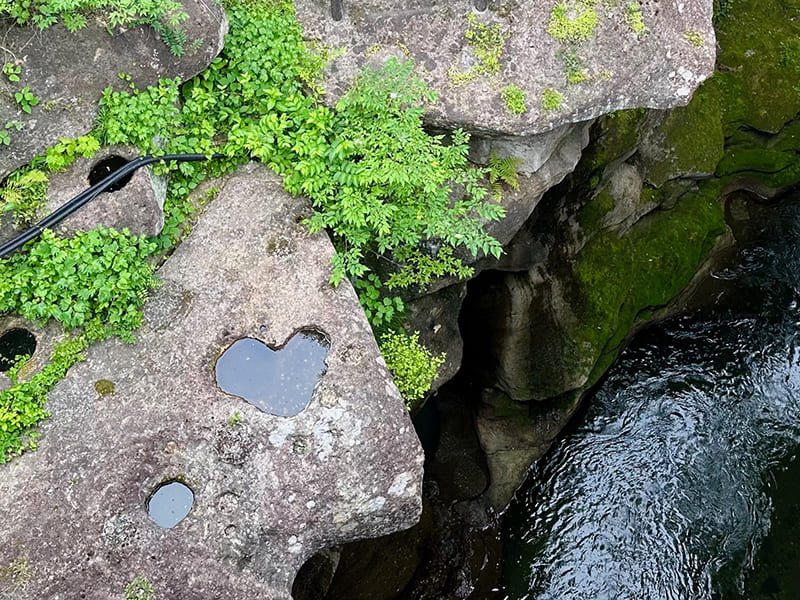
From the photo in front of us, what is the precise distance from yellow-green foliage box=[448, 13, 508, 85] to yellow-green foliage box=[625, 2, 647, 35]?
1.35 m

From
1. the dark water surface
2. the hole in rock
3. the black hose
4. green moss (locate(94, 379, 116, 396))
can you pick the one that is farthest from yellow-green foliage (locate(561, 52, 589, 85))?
the dark water surface

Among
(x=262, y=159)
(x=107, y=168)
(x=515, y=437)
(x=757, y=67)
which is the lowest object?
(x=515, y=437)

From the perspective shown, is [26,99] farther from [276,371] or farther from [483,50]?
[483,50]

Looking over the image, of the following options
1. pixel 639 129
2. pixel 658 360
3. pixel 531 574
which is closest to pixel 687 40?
pixel 639 129

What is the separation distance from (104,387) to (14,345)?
1044 mm

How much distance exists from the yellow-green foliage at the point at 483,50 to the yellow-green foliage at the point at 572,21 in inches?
21.6

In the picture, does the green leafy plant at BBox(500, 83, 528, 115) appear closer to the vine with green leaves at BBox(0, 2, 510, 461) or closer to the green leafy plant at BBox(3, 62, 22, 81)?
the vine with green leaves at BBox(0, 2, 510, 461)

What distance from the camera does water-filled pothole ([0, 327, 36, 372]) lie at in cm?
629

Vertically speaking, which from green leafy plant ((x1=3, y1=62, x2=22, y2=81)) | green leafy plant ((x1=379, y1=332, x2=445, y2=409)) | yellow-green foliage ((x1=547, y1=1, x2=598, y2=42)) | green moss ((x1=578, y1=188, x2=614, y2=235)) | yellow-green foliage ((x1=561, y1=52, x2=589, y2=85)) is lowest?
green moss ((x1=578, y1=188, x2=614, y2=235))

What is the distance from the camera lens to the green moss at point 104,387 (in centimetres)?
614

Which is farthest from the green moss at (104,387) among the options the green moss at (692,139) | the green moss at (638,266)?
the green moss at (692,139)

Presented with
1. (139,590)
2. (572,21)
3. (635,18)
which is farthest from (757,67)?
(139,590)

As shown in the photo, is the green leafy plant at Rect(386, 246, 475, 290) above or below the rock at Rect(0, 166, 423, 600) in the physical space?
below

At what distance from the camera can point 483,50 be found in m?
7.13
